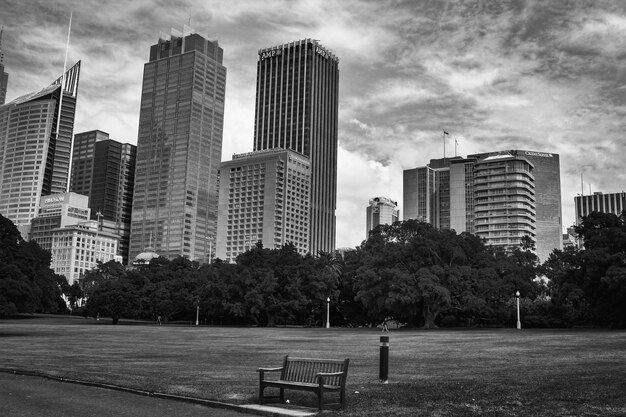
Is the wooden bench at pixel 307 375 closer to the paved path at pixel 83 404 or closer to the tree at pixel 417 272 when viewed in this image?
the paved path at pixel 83 404

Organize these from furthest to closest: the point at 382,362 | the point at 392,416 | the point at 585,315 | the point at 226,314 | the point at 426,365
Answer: the point at 226,314 → the point at 585,315 → the point at 426,365 → the point at 382,362 → the point at 392,416

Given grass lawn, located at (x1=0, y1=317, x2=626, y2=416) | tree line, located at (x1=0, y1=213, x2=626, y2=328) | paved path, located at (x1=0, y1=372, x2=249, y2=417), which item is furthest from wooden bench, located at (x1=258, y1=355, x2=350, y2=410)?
tree line, located at (x1=0, y1=213, x2=626, y2=328)

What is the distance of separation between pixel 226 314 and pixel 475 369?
87.6 m

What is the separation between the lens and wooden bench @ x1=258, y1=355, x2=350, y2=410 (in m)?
13.1

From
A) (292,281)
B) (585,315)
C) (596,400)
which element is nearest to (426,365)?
(596,400)

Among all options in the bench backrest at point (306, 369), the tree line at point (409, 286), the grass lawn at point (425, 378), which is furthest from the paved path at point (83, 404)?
the tree line at point (409, 286)

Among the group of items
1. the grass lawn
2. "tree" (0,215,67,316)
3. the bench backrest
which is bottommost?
the grass lawn

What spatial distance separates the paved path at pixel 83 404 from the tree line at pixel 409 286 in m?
37.4

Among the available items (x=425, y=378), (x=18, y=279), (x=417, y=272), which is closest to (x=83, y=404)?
(x=425, y=378)

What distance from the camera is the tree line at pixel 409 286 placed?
63.0 m

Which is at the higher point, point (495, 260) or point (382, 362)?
point (495, 260)

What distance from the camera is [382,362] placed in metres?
16.4

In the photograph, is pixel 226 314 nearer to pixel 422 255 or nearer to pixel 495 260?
pixel 422 255

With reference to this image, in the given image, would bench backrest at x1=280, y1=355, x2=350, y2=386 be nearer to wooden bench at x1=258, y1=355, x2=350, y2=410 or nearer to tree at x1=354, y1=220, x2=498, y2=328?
wooden bench at x1=258, y1=355, x2=350, y2=410
